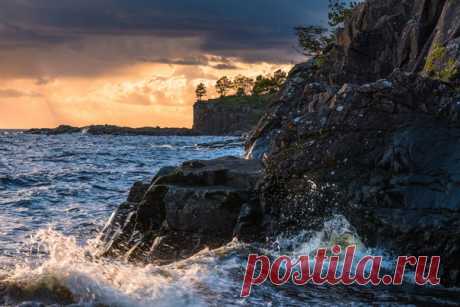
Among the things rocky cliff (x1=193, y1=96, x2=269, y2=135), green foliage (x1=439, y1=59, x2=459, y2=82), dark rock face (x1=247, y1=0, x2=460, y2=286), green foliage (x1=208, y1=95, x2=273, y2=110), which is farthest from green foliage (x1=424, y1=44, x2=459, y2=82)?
green foliage (x1=208, y1=95, x2=273, y2=110)

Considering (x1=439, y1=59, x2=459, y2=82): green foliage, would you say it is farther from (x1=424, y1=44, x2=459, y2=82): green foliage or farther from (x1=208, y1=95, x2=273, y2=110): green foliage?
(x1=208, y1=95, x2=273, y2=110): green foliage

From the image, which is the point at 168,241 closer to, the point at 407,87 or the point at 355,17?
the point at 407,87

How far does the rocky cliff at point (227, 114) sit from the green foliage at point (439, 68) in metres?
124

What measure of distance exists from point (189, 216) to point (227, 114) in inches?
5597

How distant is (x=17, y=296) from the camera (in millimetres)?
7047

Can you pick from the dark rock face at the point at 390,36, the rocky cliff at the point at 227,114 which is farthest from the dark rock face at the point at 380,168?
the rocky cliff at the point at 227,114

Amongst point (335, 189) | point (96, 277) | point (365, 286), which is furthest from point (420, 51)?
point (96, 277)

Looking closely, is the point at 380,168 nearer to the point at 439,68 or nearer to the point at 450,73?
the point at 450,73

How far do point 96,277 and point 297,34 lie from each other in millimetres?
52257

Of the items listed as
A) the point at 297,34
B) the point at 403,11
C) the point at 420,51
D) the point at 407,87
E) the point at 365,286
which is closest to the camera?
the point at 365,286

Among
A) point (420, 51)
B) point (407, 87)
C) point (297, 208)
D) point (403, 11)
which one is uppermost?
point (403, 11)

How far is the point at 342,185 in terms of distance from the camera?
10.1 m

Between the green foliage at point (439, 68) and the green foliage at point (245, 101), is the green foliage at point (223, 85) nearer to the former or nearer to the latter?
the green foliage at point (245, 101)

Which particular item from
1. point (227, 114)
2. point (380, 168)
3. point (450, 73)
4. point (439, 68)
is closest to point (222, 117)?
point (227, 114)
